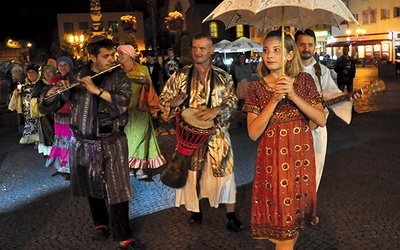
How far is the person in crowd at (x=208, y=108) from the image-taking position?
462 centimetres

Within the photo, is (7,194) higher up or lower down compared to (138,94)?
lower down

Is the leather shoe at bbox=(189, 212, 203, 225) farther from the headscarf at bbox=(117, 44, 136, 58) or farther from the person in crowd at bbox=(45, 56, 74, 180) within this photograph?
the person in crowd at bbox=(45, 56, 74, 180)

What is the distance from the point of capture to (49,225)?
5320 millimetres

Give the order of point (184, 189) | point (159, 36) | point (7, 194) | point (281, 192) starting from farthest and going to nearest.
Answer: point (159, 36) < point (7, 194) < point (184, 189) < point (281, 192)

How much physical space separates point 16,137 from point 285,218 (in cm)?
1038

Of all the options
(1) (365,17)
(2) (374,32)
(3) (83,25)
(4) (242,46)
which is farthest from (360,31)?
(3) (83,25)

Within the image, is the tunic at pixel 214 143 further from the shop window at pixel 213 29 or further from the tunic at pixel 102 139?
the shop window at pixel 213 29

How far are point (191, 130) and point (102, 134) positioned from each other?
0.83m

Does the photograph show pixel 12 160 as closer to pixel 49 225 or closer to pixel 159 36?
pixel 49 225

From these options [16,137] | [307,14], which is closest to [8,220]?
A: [307,14]

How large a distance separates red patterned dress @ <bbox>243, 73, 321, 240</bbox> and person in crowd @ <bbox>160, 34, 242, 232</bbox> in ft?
4.75

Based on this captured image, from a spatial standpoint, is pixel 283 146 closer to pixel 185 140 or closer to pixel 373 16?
pixel 185 140

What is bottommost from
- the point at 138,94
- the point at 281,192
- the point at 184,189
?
the point at 184,189

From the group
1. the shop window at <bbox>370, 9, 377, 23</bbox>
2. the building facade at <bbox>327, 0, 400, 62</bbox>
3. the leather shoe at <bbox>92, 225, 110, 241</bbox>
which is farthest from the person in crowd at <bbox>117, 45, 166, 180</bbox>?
the shop window at <bbox>370, 9, 377, 23</bbox>
